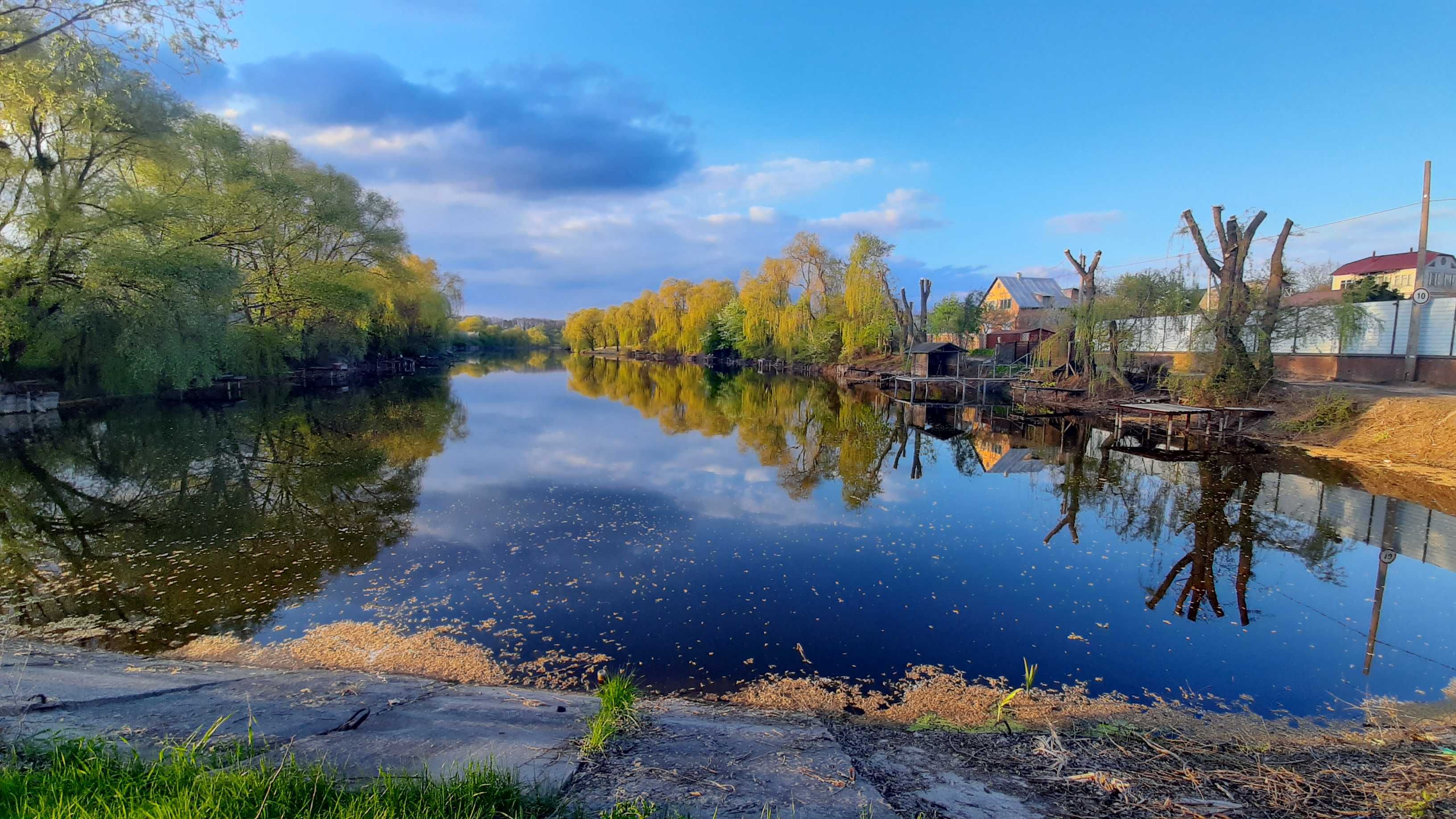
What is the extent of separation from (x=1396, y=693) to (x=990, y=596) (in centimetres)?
319

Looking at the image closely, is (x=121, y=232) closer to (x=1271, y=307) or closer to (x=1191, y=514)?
(x=1191, y=514)

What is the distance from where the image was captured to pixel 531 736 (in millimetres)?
3455

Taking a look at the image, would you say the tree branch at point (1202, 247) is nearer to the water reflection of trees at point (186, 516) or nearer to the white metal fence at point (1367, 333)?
the white metal fence at point (1367, 333)

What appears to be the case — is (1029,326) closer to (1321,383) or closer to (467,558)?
(1321,383)

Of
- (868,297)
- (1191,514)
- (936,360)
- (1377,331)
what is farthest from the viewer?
(868,297)

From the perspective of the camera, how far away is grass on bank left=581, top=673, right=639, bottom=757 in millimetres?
3232

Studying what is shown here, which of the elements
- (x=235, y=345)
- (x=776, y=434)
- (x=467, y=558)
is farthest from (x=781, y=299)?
(x=467, y=558)

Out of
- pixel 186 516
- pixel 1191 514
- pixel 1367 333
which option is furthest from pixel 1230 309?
pixel 186 516

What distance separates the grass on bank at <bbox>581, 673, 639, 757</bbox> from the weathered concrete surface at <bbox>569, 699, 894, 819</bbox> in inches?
3.9

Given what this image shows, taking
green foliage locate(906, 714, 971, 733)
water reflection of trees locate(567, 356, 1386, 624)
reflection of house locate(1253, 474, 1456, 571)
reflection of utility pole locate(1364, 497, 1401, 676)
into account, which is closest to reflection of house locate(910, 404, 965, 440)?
water reflection of trees locate(567, 356, 1386, 624)

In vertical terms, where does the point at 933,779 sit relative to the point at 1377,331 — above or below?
below

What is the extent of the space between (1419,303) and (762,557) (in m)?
20.1

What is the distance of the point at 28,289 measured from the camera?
1767 centimetres

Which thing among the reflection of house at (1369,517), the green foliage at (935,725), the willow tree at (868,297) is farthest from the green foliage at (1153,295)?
the green foliage at (935,725)
